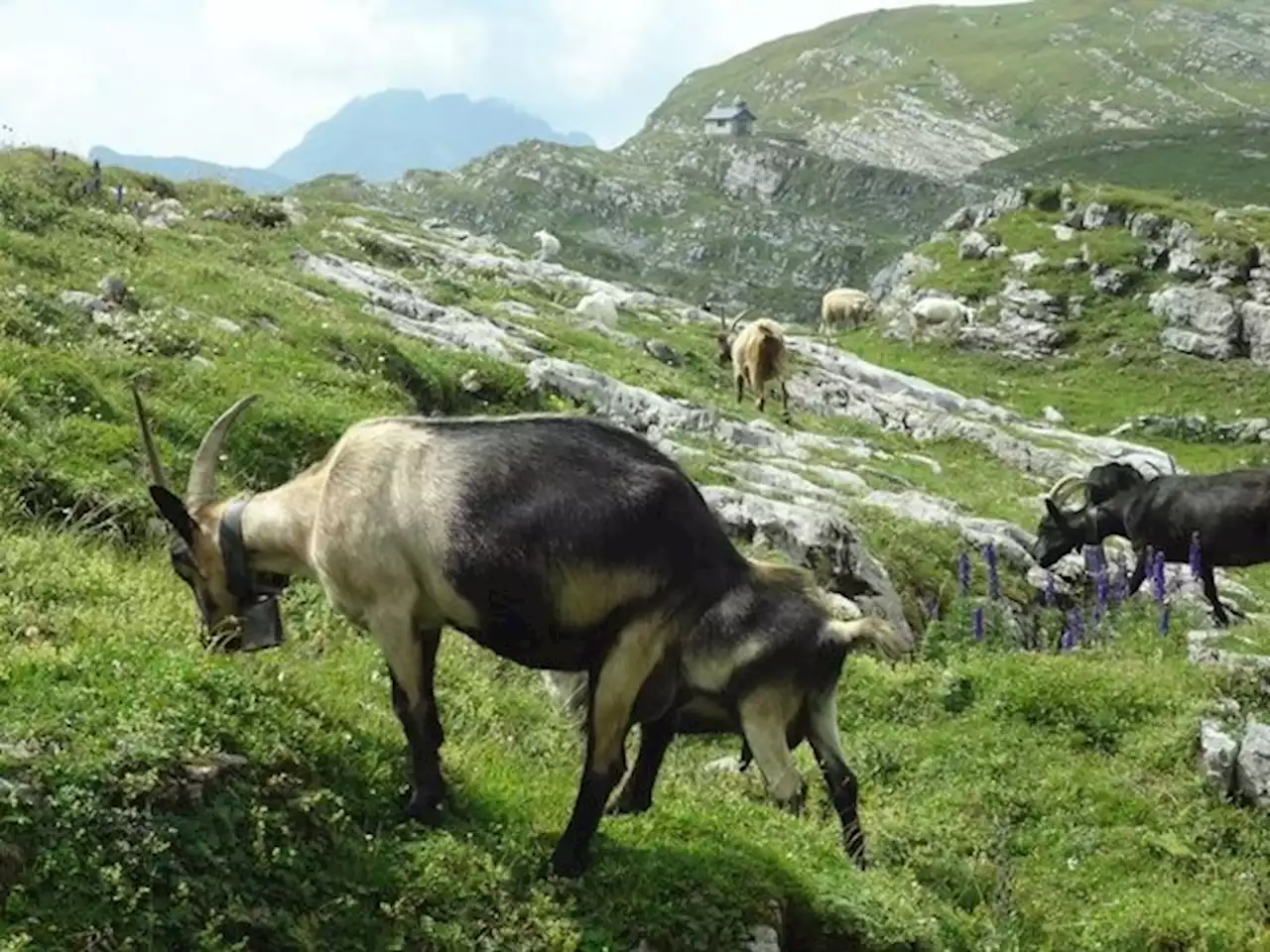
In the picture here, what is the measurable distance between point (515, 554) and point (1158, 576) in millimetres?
13357

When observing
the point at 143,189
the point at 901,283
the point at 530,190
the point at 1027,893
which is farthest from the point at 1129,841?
the point at 530,190

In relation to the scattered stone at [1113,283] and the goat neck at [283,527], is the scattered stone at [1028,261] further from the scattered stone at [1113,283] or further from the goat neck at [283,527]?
the goat neck at [283,527]

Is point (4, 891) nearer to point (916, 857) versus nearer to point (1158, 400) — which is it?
point (916, 857)

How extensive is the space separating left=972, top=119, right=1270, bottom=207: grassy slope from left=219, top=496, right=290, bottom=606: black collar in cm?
12944

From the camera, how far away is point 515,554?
7.17 m

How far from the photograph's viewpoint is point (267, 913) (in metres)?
6.53

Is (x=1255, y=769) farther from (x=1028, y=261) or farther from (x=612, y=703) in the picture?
(x=1028, y=261)

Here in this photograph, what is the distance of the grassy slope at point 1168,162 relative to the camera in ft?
442

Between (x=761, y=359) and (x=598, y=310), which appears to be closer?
(x=761, y=359)

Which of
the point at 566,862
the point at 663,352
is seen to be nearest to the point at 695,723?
the point at 566,862

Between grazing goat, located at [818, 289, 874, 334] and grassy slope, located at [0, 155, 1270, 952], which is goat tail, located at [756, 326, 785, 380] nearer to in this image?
grassy slope, located at [0, 155, 1270, 952]

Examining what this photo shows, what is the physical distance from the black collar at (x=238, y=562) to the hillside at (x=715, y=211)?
415ft

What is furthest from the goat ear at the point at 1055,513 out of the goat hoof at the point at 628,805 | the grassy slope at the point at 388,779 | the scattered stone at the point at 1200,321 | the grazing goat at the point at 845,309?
the grazing goat at the point at 845,309

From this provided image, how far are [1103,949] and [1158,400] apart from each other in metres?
48.2
